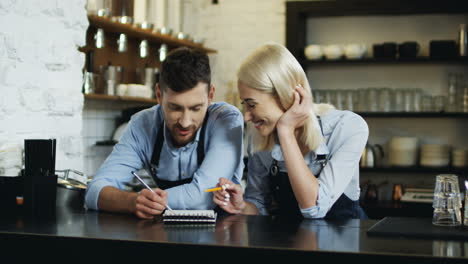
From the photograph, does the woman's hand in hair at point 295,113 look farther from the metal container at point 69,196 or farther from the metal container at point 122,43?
the metal container at point 122,43

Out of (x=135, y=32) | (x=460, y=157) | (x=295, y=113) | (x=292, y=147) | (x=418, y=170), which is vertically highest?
(x=135, y=32)

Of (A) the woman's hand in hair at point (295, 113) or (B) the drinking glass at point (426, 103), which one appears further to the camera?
(B) the drinking glass at point (426, 103)

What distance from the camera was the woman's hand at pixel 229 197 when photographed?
6.56 feet

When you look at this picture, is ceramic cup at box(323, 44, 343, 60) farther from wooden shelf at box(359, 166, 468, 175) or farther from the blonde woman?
the blonde woman

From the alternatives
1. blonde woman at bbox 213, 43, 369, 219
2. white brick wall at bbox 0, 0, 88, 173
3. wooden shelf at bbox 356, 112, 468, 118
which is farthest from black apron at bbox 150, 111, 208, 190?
wooden shelf at bbox 356, 112, 468, 118

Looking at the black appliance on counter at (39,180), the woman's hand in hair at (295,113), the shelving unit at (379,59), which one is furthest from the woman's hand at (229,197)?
the shelving unit at (379,59)

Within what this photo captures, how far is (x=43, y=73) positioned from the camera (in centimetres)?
271

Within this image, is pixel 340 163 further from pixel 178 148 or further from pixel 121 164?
pixel 121 164

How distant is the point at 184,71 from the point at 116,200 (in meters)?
0.50

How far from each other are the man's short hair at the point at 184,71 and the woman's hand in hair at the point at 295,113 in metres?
0.31

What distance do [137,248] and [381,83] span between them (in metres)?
3.80

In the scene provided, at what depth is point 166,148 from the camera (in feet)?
7.52

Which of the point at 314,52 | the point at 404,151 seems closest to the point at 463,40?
the point at 404,151

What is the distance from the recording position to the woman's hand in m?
2.00
